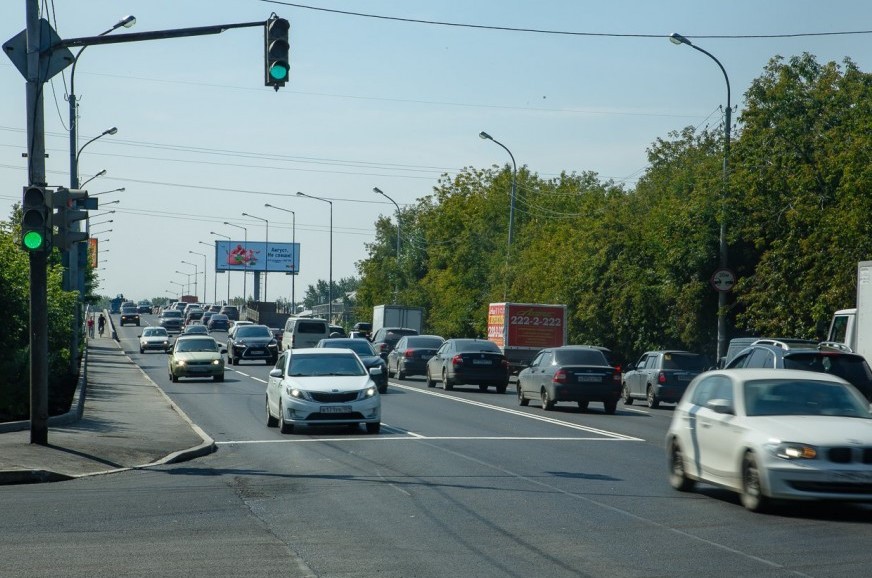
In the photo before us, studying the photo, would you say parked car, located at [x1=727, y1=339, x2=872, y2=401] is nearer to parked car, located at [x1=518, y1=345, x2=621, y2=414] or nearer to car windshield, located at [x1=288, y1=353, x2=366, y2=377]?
car windshield, located at [x1=288, y1=353, x2=366, y2=377]

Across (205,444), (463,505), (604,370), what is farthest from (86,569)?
(604,370)

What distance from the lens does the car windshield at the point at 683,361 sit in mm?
33062

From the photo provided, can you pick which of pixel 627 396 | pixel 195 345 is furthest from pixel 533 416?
pixel 195 345

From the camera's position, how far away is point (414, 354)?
45781mm

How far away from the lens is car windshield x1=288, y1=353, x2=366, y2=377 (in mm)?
22812

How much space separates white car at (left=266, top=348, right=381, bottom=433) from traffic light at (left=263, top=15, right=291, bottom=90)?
7401 millimetres

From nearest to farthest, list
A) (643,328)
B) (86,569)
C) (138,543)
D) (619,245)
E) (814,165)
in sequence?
(86,569) < (138,543) < (814,165) < (643,328) < (619,245)

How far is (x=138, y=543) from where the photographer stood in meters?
10.2

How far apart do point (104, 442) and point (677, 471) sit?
937cm

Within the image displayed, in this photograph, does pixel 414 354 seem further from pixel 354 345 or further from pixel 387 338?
pixel 387 338

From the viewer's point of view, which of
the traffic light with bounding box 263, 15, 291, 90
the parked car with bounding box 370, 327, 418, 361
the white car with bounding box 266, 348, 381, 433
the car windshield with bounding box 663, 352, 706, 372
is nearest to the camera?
the traffic light with bounding box 263, 15, 291, 90

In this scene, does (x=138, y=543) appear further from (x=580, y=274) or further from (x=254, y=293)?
(x=254, y=293)

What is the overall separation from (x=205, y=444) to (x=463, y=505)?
7772 millimetres

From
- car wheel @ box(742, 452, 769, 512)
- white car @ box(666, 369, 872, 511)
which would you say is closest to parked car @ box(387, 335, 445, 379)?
white car @ box(666, 369, 872, 511)
